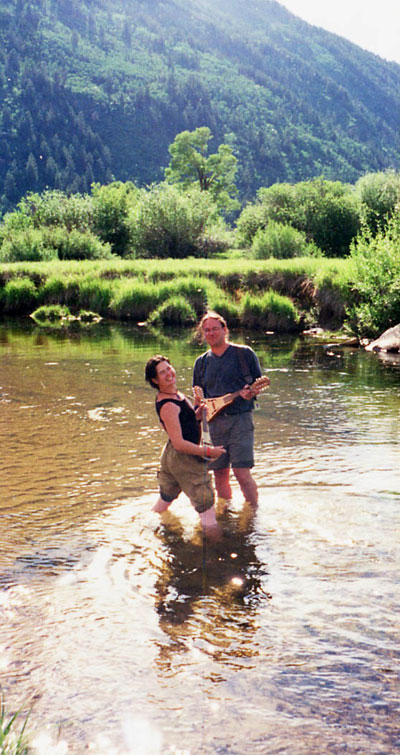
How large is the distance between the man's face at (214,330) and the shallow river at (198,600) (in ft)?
6.00

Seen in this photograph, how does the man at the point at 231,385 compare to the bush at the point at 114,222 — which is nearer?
the man at the point at 231,385

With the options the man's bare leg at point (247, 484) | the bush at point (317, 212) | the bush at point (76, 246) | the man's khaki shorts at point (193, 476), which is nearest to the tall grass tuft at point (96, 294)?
the bush at point (76, 246)

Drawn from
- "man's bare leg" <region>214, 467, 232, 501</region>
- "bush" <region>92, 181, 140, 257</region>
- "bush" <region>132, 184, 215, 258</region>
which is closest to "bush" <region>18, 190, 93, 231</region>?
"bush" <region>92, 181, 140, 257</region>

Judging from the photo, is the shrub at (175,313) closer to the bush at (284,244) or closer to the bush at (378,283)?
the bush at (378,283)

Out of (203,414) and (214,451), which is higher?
(203,414)

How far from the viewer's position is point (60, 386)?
1568 cm

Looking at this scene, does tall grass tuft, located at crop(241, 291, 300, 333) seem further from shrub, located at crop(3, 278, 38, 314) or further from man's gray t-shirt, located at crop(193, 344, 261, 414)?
man's gray t-shirt, located at crop(193, 344, 261, 414)

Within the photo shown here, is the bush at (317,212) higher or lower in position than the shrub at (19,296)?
higher

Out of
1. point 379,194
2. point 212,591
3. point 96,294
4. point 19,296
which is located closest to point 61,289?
point 96,294

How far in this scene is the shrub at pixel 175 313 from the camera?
29188mm

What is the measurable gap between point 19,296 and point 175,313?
1027 cm

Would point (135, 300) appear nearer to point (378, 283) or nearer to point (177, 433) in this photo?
point (378, 283)

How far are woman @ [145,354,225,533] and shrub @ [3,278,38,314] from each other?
3034 centimetres

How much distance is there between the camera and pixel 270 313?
88.7 feet
